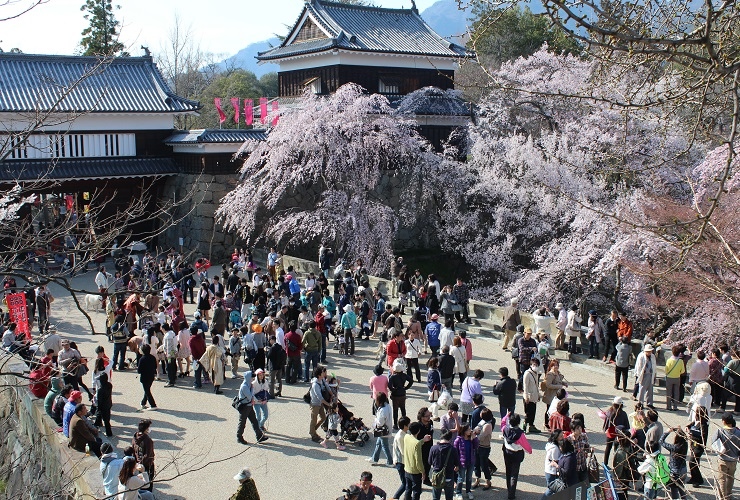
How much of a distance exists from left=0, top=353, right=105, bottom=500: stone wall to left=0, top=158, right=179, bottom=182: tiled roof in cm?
1289

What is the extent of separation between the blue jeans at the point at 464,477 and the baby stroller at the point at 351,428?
2.11 meters

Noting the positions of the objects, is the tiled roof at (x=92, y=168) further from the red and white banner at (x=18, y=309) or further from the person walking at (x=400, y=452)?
the person walking at (x=400, y=452)

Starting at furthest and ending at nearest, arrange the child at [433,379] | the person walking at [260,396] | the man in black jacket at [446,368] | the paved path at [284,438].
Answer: the man in black jacket at [446,368] → the child at [433,379] → the person walking at [260,396] → the paved path at [284,438]

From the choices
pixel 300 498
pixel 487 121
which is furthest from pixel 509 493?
pixel 487 121

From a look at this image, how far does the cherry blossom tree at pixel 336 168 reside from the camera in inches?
943

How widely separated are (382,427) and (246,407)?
208cm

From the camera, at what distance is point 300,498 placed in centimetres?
927

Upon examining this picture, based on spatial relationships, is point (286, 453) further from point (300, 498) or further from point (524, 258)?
point (524, 258)

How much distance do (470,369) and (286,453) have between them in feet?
16.3

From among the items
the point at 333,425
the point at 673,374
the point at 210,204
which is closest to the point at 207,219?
the point at 210,204

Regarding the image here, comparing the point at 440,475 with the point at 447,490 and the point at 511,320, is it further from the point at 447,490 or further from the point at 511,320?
the point at 511,320

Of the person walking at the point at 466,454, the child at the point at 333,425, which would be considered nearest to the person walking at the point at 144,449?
the child at the point at 333,425

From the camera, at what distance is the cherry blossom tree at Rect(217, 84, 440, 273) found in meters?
24.0

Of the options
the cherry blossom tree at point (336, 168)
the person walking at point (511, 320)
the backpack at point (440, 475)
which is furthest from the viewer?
the cherry blossom tree at point (336, 168)
